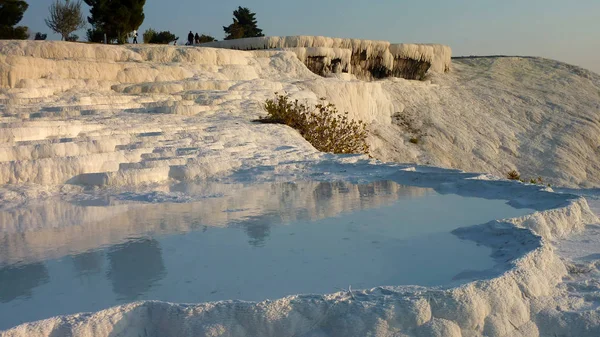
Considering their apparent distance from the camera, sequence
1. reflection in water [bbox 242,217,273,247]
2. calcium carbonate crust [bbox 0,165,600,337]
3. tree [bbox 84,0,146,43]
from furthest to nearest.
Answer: tree [bbox 84,0,146,43], reflection in water [bbox 242,217,273,247], calcium carbonate crust [bbox 0,165,600,337]

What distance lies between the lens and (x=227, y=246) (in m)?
3.48

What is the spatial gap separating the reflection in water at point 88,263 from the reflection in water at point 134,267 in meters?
0.05

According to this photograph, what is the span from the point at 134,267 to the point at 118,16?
22566 mm

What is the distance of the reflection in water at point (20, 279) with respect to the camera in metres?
2.79

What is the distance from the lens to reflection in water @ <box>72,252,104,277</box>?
121 inches

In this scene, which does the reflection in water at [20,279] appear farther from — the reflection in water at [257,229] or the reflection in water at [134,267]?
the reflection in water at [257,229]

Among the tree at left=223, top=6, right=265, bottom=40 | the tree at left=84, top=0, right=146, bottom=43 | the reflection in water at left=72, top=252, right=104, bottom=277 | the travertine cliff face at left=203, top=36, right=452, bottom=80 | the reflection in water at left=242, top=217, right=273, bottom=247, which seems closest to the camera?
the reflection in water at left=72, top=252, right=104, bottom=277

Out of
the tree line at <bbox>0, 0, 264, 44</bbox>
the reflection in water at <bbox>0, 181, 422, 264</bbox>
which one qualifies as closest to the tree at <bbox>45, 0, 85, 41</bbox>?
the tree line at <bbox>0, 0, 264, 44</bbox>

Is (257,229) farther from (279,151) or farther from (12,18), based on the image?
(12,18)

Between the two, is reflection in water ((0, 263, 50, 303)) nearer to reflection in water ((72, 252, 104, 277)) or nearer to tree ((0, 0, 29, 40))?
reflection in water ((72, 252, 104, 277))

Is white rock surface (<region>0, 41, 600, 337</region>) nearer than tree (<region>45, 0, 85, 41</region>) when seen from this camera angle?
Yes

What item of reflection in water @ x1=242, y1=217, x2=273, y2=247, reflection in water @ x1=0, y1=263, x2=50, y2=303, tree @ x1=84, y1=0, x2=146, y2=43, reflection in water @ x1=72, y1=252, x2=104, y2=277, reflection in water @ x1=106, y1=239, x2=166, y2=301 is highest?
tree @ x1=84, y1=0, x2=146, y2=43

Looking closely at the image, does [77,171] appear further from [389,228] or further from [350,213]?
[389,228]

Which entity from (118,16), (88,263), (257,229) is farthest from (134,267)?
(118,16)
